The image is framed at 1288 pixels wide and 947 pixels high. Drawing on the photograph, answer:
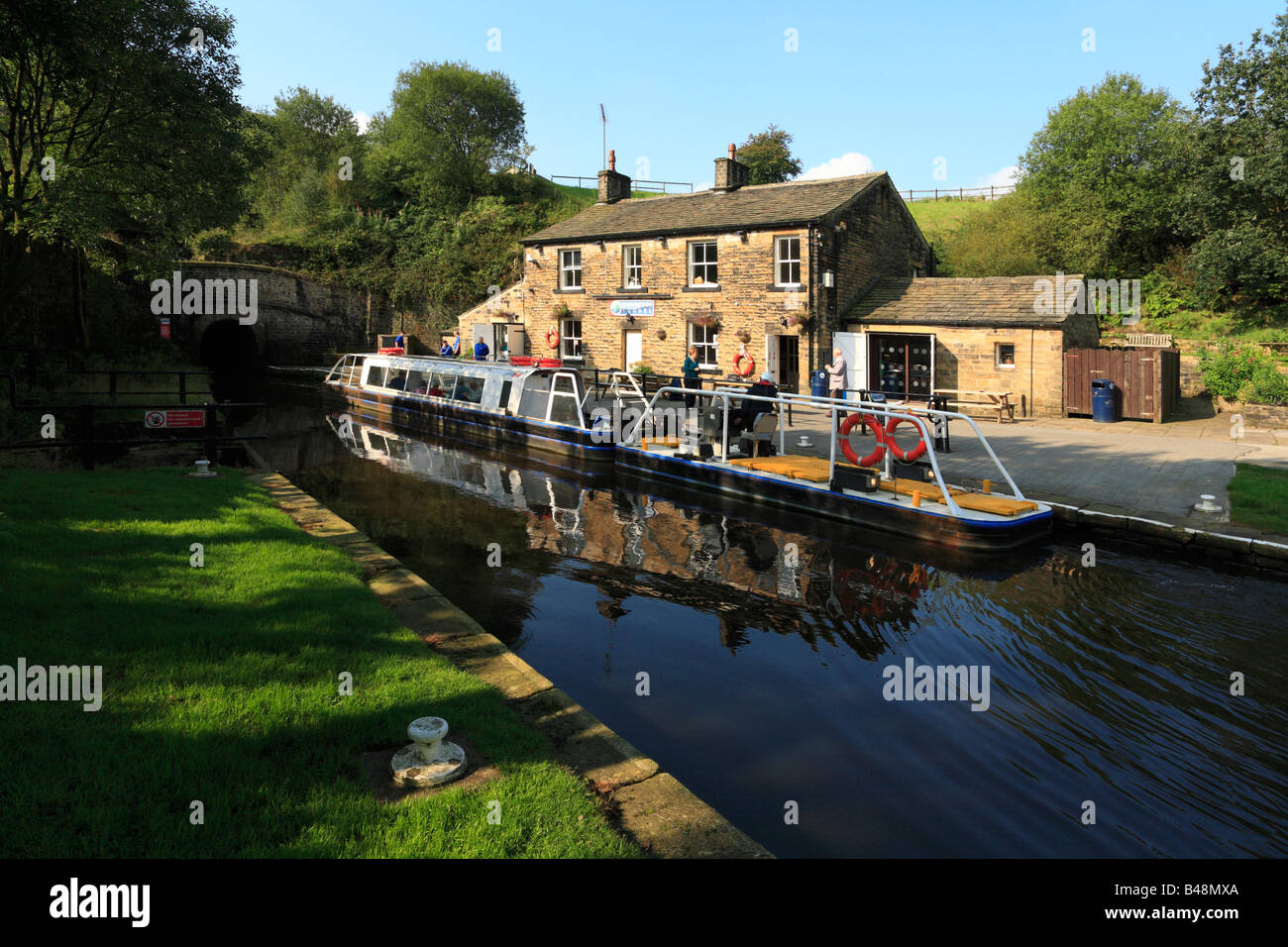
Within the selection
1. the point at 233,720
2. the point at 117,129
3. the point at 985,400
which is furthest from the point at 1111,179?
the point at 233,720

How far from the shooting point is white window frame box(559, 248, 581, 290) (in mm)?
27344

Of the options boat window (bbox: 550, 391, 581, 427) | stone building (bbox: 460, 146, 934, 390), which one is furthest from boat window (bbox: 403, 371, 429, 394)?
boat window (bbox: 550, 391, 581, 427)

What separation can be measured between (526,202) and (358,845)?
Answer: 4260 cm

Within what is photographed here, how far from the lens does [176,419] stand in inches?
458

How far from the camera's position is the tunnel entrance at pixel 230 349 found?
109 ft

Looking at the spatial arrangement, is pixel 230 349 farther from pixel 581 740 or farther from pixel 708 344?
pixel 581 740

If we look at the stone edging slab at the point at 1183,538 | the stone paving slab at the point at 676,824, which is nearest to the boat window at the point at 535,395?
the stone edging slab at the point at 1183,538

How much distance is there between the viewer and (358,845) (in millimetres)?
3113

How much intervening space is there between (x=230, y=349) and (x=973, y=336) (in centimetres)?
3142

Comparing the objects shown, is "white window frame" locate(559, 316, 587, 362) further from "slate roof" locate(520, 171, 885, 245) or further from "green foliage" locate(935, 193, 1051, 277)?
"green foliage" locate(935, 193, 1051, 277)

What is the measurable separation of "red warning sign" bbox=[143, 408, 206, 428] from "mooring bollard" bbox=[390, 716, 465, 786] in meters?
9.70

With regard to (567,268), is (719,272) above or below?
below
